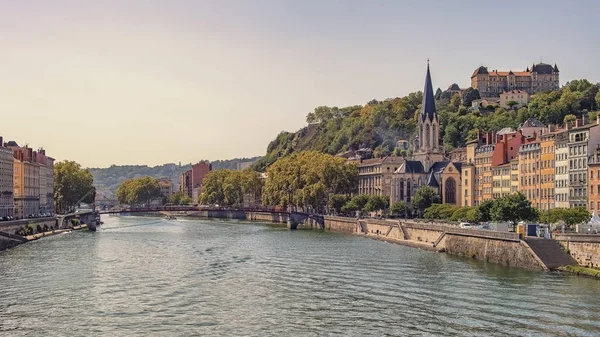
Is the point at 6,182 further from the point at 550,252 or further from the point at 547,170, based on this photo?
the point at 550,252

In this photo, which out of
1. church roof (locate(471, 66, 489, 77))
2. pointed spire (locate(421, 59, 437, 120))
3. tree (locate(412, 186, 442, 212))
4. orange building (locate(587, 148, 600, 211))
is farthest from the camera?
church roof (locate(471, 66, 489, 77))

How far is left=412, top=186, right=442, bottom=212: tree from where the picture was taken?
11506 cm

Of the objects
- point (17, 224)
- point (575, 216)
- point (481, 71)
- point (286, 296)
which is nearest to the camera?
point (286, 296)

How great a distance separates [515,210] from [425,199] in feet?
145

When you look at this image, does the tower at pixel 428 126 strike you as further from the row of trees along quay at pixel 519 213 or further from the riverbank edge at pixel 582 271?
the riverbank edge at pixel 582 271

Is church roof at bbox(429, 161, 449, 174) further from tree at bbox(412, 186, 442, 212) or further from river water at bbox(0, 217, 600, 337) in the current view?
river water at bbox(0, 217, 600, 337)

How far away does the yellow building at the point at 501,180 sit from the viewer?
9712 cm

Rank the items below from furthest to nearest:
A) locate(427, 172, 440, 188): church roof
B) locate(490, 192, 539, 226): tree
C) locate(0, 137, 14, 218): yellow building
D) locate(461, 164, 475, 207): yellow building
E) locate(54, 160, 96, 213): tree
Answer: locate(54, 160, 96, 213): tree, locate(427, 172, 440, 188): church roof, locate(461, 164, 475, 207): yellow building, locate(0, 137, 14, 218): yellow building, locate(490, 192, 539, 226): tree

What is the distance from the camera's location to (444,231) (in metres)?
72.9

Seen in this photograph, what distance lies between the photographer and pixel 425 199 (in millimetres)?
115062

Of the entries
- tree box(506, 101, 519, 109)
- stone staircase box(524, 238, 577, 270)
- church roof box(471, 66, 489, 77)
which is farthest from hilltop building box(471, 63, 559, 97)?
stone staircase box(524, 238, 577, 270)

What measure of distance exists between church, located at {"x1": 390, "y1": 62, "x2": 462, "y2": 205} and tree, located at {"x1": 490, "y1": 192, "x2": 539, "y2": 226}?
44.2m

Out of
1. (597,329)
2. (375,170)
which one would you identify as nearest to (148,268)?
(597,329)

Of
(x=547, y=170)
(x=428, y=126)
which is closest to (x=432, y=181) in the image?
(x=428, y=126)
